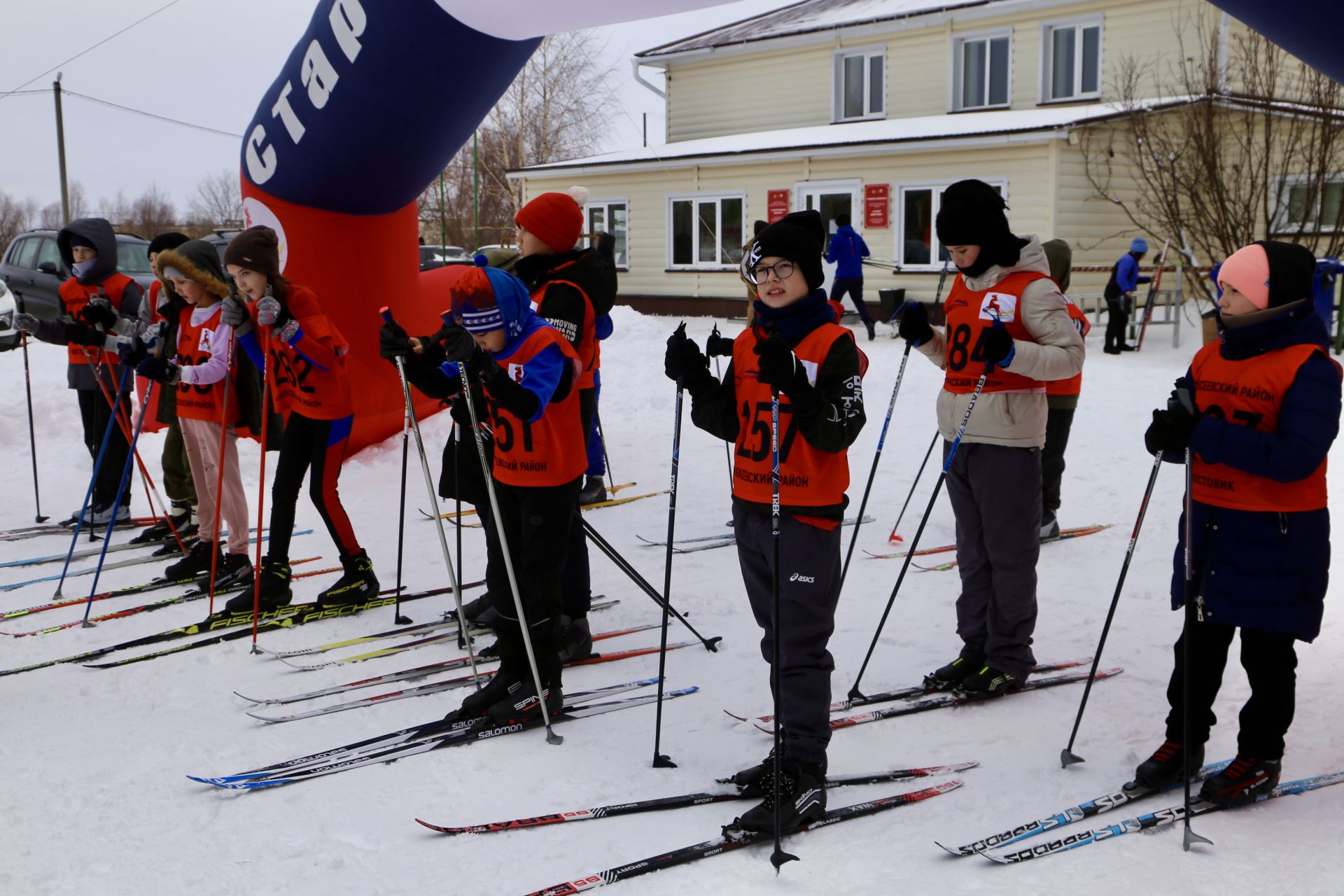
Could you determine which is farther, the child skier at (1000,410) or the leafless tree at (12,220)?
the leafless tree at (12,220)

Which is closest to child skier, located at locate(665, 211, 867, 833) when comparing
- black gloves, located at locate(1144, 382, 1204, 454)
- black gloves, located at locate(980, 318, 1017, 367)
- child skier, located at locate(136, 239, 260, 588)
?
black gloves, located at locate(980, 318, 1017, 367)

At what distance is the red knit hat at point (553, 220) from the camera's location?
15.5 ft

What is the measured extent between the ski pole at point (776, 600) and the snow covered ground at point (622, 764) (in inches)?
3.1

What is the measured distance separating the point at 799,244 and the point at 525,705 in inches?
72.9

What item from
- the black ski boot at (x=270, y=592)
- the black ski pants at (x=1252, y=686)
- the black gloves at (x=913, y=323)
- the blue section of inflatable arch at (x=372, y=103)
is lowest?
the black ski boot at (x=270, y=592)

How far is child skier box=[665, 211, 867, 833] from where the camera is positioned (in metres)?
3.14

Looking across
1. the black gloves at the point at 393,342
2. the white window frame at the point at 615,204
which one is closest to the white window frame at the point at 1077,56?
the white window frame at the point at 615,204

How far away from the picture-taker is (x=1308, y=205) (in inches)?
502

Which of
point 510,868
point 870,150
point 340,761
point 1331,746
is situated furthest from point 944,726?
point 870,150

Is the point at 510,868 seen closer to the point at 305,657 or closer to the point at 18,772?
the point at 18,772

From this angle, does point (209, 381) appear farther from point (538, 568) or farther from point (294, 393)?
point (538, 568)

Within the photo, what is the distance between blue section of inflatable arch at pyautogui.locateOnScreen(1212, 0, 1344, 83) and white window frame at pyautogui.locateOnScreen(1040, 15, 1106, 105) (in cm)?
1547

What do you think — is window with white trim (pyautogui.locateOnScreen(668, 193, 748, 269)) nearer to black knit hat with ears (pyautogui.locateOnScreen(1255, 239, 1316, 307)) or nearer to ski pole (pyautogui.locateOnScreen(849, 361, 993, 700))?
ski pole (pyautogui.locateOnScreen(849, 361, 993, 700))

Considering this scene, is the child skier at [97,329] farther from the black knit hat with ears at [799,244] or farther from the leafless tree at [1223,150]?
the leafless tree at [1223,150]
